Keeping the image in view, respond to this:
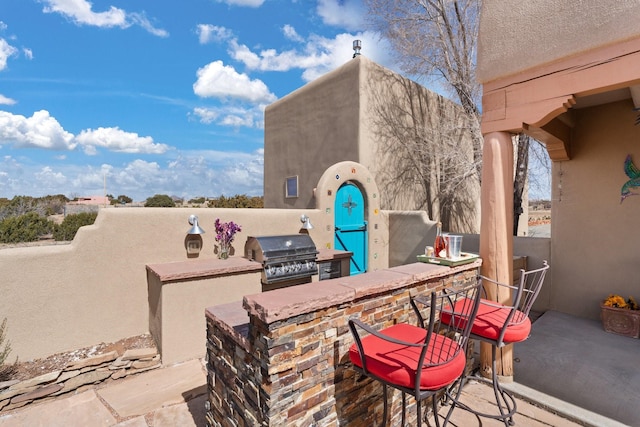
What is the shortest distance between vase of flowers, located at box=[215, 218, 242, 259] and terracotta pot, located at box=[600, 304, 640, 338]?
6401 mm

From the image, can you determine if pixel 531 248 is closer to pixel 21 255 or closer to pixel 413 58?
pixel 413 58

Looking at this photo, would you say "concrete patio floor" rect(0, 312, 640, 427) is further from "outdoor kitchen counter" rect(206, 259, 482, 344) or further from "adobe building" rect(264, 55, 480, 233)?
"adobe building" rect(264, 55, 480, 233)

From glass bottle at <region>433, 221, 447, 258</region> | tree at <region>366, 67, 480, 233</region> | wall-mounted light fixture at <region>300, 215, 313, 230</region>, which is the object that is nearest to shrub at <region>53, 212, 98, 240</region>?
wall-mounted light fixture at <region>300, 215, 313, 230</region>

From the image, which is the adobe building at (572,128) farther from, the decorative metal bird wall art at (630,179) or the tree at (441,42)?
the tree at (441,42)

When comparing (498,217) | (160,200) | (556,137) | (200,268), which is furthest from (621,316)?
(160,200)

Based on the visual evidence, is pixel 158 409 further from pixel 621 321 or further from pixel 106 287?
pixel 621 321

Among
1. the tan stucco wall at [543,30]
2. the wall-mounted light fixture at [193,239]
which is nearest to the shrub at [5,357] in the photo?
the wall-mounted light fixture at [193,239]

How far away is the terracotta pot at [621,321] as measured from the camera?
4973 mm

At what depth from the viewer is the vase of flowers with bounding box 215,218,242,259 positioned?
599 centimetres

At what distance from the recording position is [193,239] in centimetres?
576

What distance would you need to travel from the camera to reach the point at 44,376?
13.0 feet

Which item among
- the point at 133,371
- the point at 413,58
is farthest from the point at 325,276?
the point at 413,58

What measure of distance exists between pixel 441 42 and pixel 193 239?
922cm

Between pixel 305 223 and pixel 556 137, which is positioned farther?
pixel 305 223
